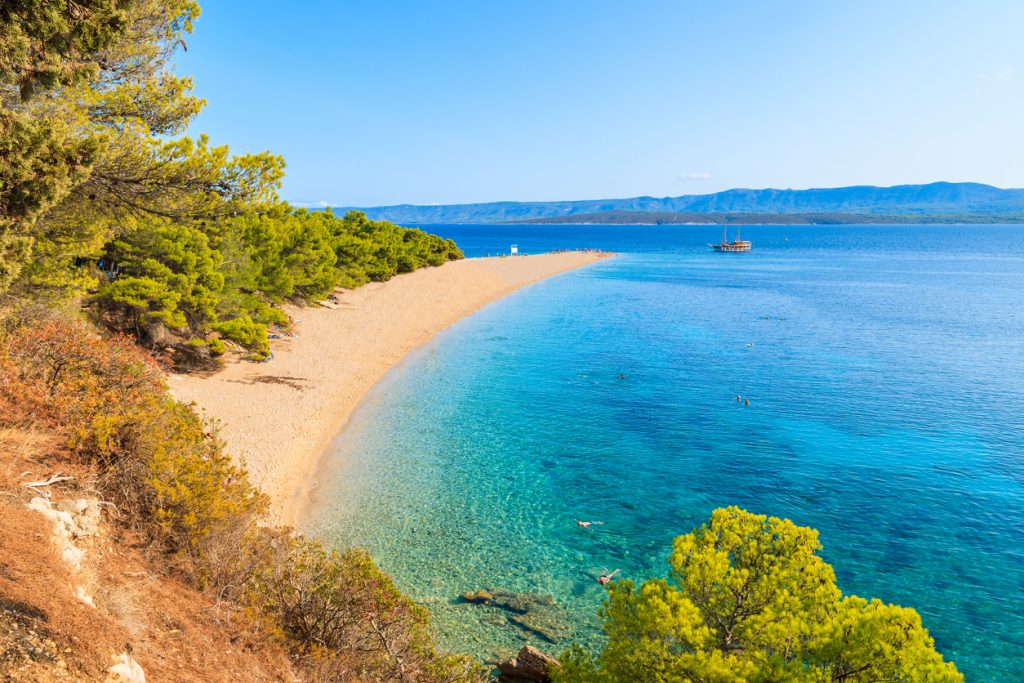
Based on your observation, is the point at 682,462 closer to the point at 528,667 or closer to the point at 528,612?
the point at 528,612

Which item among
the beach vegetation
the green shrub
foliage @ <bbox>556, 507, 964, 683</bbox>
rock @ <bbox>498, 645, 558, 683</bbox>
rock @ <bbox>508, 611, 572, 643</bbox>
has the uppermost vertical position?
the beach vegetation

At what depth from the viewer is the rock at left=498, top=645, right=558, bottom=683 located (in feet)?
39.4

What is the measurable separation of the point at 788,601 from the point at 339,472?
18.4m

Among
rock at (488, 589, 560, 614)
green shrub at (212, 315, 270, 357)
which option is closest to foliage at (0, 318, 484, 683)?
rock at (488, 589, 560, 614)

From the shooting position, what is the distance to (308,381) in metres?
32.4

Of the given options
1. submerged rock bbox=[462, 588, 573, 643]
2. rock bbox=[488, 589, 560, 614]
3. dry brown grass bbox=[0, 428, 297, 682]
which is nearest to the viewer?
dry brown grass bbox=[0, 428, 297, 682]

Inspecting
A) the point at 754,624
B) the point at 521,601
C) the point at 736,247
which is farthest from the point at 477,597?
the point at 736,247

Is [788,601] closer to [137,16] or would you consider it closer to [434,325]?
[137,16]

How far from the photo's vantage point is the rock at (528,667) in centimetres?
1202

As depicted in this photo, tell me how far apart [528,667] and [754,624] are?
5.83 metres

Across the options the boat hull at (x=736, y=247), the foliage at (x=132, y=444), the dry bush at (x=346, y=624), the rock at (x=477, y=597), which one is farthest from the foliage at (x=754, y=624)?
the boat hull at (x=736, y=247)

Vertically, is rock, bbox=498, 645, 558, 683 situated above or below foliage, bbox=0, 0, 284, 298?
below

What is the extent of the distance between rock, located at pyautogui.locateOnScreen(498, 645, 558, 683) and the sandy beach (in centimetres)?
1009

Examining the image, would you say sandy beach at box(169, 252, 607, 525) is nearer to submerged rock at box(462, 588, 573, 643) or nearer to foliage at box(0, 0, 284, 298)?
foliage at box(0, 0, 284, 298)
